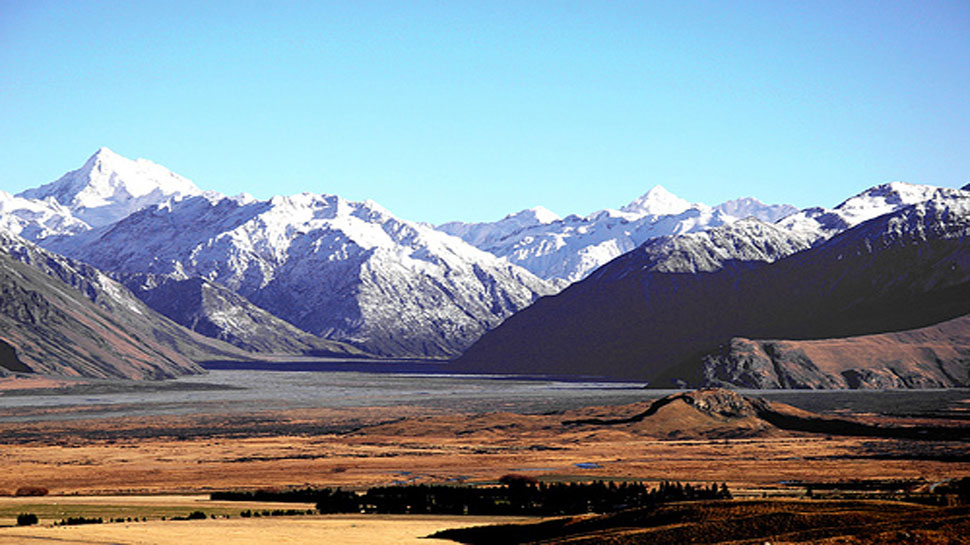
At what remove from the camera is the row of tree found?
70.5 m

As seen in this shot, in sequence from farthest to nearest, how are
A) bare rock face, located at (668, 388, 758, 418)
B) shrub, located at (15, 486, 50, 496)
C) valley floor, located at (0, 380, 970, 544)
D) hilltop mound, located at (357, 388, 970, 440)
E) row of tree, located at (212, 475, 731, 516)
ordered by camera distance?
bare rock face, located at (668, 388, 758, 418) < hilltop mound, located at (357, 388, 970, 440) < shrub, located at (15, 486, 50, 496) < row of tree, located at (212, 475, 731, 516) < valley floor, located at (0, 380, 970, 544)

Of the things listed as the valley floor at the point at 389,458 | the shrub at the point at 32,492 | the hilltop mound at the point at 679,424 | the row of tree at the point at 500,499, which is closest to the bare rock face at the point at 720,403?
the hilltop mound at the point at 679,424

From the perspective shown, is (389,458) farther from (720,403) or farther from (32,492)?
(720,403)

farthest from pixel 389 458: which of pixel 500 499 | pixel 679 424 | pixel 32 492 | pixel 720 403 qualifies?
pixel 720 403

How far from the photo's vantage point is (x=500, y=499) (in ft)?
239

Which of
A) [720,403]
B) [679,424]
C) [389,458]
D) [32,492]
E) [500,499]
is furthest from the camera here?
[720,403]

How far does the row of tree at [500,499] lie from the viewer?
70.5 m

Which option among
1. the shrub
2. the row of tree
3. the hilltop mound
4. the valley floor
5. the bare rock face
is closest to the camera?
the valley floor

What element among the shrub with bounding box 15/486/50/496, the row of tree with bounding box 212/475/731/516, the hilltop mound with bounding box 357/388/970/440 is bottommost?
the shrub with bounding box 15/486/50/496

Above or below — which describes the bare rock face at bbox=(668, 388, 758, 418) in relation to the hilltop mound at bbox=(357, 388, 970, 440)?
above

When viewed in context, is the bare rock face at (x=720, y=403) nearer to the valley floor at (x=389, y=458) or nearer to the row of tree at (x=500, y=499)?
the valley floor at (x=389, y=458)

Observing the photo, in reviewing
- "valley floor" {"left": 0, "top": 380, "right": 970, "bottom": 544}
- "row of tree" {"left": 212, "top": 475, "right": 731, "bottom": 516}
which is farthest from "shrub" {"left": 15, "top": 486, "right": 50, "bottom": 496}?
"row of tree" {"left": 212, "top": 475, "right": 731, "bottom": 516}

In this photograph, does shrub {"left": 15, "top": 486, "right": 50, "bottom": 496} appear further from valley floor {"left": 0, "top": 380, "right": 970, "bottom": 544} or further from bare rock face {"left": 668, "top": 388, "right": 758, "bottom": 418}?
bare rock face {"left": 668, "top": 388, "right": 758, "bottom": 418}

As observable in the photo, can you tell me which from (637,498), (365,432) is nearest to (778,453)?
(637,498)
